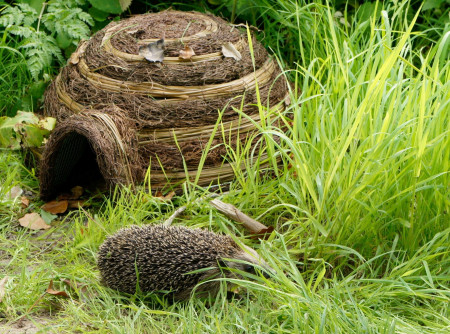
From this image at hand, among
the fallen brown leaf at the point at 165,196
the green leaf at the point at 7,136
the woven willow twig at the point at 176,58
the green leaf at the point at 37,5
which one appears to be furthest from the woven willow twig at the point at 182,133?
the green leaf at the point at 37,5

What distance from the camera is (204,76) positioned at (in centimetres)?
404

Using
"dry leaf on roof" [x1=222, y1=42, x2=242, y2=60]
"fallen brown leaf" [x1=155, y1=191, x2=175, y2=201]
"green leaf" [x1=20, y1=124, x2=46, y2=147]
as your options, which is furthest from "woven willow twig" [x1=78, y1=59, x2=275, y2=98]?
"fallen brown leaf" [x1=155, y1=191, x2=175, y2=201]

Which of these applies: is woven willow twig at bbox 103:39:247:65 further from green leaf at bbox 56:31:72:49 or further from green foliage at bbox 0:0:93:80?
green leaf at bbox 56:31:72:49

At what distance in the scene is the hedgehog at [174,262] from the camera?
3066 mm

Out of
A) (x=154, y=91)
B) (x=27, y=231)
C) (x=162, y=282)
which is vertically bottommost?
(x=27, y=231)

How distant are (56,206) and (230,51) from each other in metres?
1.50

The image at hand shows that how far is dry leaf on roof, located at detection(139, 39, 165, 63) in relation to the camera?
4062 mm

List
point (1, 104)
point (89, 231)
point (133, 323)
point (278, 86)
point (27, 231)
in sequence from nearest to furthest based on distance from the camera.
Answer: point (133, 323)
point (89, 231)
point (27, 231)
point (278, 86)
point (1, 104)

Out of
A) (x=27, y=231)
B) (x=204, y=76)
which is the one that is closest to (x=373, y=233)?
(x=204, y=76)

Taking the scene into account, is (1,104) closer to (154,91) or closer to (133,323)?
(154,91)

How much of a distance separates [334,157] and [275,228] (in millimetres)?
700

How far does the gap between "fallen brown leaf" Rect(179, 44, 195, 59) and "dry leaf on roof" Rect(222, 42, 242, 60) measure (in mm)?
214

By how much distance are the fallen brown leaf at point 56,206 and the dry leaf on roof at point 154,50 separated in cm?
107

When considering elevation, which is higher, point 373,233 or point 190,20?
point 190,20
